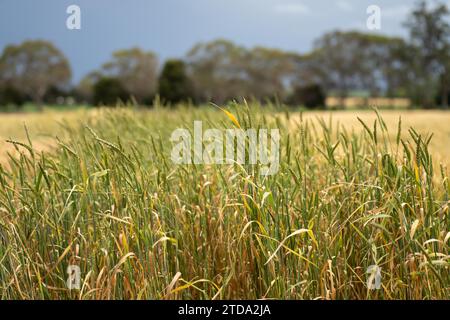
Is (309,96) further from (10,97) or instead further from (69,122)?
(69,122)

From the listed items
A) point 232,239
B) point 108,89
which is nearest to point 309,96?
point 108,89

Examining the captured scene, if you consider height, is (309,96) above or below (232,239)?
above

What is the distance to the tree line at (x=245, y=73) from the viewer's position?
88.7 feet

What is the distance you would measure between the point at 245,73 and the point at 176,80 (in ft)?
14.4

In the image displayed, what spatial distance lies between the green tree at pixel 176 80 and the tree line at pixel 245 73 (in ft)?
0.17

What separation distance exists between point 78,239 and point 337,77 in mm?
29597

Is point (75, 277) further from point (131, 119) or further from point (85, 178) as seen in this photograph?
point (131, 119)

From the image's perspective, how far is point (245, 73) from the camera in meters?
29.0

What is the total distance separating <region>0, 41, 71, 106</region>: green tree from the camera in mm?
29672

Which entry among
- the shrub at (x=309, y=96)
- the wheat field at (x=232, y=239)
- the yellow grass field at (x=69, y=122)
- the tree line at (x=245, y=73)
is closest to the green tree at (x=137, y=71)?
the tree line at (x=245, y=73)

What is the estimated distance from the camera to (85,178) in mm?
2354

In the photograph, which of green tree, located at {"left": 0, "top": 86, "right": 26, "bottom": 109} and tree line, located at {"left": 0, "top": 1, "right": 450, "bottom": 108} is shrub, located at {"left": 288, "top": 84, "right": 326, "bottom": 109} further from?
green tree, located at {"left": 0, "top": 86, "right": 26, "bottom": 109}
